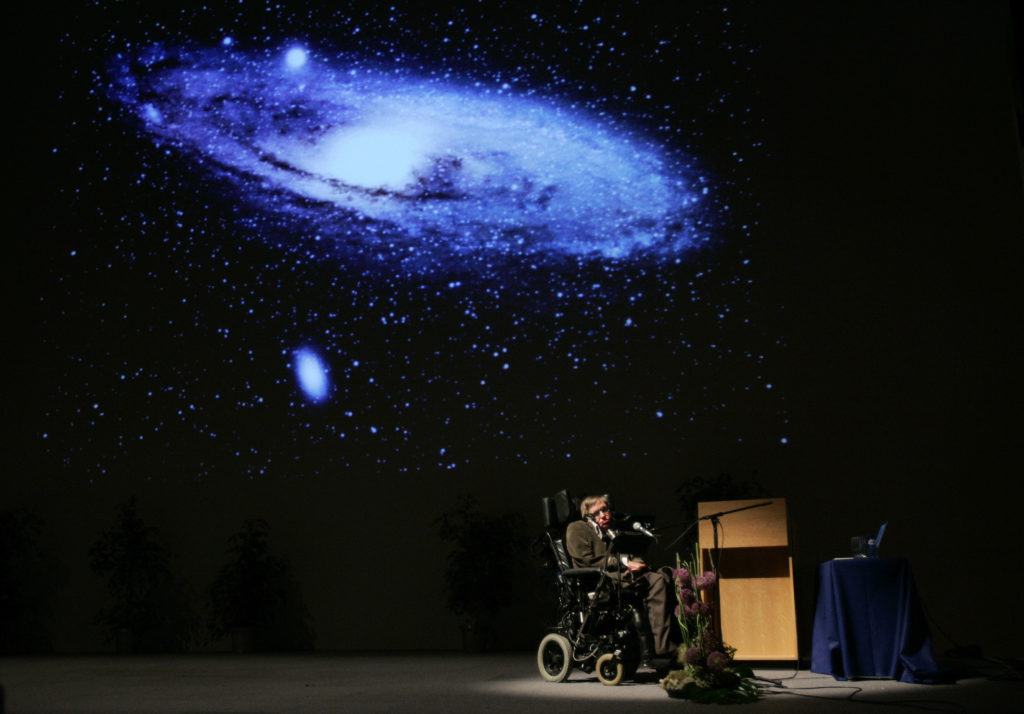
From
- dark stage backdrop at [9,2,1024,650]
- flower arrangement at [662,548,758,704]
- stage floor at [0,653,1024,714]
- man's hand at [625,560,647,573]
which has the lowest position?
stage floor at [0,653,1024,714]

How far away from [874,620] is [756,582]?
863mm

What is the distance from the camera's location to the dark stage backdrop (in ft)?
20.4

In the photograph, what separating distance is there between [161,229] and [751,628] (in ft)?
18.8

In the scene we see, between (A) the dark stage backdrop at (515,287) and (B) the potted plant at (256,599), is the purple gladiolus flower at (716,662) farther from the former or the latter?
(B) the potted plant at (256,599)

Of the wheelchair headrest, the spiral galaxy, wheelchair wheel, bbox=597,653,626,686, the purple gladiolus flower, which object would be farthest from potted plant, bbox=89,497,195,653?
the purple gladiolus flower

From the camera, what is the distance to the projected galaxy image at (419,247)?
6.68 metres

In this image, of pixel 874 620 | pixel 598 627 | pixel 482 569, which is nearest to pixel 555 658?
pixel 598 627

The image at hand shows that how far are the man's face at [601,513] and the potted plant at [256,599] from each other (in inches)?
127

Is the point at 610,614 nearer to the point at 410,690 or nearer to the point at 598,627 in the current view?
the point at 598,627

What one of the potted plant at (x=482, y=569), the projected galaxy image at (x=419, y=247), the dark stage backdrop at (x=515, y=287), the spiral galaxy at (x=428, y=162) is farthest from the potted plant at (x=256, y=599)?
the spiral galaxy at (x=428, y=162)

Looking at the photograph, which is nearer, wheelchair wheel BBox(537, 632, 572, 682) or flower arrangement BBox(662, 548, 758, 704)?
flower arrangement BBox(662, 548, 758, 704)

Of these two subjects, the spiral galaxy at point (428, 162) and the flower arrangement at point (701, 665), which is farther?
the spiral galaxy at point (428, 162)

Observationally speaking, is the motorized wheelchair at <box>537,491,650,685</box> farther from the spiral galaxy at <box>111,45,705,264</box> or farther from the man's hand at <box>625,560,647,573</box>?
the spiral galaxy at <box>111,45,705,264</box>

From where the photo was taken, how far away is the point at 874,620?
4262 mm
